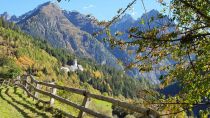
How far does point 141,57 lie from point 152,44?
118 centimetres

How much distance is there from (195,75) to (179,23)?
1.33m

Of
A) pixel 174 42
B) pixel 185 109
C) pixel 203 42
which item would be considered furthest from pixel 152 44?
pixel 185 109

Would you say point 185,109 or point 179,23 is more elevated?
point 179,23

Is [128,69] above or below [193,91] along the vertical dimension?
above

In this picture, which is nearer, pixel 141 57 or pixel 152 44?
pixel 152 44

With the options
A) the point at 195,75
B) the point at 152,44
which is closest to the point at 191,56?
the point at 195,75

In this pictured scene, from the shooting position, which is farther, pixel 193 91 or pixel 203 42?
pixel 193 91

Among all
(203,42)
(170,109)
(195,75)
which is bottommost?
(170,109)

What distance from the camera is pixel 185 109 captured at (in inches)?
393

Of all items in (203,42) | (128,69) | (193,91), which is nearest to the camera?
(203,42)

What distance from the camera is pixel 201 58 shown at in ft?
30.2

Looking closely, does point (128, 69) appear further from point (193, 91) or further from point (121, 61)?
point (193, 91)

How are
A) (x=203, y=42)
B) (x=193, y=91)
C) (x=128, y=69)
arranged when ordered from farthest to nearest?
1. (x=128, y=69)
2. (x=193, y=91)
3. (x=203, y=42)

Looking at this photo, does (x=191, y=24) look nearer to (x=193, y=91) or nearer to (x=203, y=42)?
(x=203, y=42)
